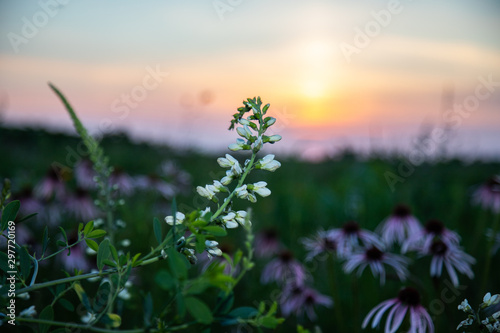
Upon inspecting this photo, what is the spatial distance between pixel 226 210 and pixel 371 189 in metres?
4.43

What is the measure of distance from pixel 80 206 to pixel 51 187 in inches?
15.0

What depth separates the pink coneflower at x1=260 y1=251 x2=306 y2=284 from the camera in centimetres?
309

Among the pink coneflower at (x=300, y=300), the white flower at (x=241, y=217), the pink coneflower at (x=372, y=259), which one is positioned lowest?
the pink coneflower at (x=300, y=300)

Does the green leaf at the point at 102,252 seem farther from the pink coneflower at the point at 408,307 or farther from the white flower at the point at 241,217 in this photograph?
the pink coneflower at the point at 408,307

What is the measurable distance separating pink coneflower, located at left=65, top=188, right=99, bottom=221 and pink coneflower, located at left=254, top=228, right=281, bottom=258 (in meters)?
1.69

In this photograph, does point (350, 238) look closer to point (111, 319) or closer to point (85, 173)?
point (111, 319)

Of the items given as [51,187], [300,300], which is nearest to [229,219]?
[300,300]

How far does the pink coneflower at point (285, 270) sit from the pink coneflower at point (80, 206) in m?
2.00

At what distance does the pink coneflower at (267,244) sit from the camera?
13.1 feet

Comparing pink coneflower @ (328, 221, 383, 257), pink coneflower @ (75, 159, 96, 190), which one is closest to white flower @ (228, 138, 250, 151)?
pink coneflower @ (328, 221, 383, 257)

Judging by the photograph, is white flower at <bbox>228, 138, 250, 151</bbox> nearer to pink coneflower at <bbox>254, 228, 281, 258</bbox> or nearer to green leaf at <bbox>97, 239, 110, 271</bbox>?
green leaf at <bbox>97, 239, 110, 271</bbox>

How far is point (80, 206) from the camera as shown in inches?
172

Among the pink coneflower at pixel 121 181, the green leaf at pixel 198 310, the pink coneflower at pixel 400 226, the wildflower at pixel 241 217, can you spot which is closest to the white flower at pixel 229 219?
the wildflower at pixel 241 217

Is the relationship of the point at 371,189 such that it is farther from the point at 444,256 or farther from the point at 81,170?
the point at 81,170
